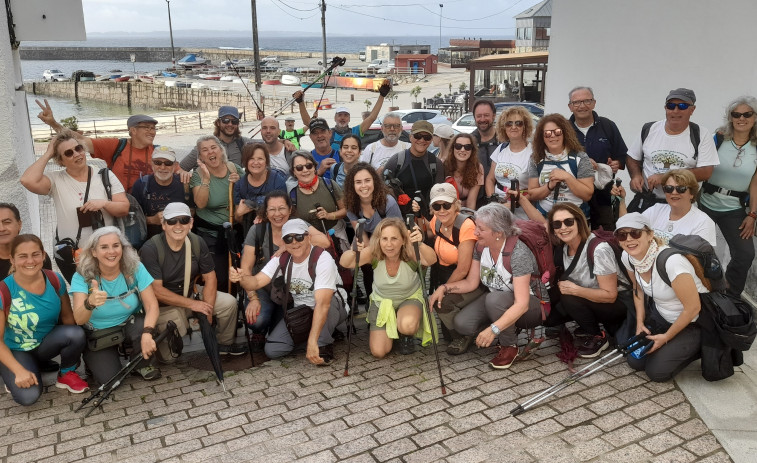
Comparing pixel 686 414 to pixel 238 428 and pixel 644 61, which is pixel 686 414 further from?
pixel 644 61

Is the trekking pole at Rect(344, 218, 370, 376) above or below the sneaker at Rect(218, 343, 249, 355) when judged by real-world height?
above

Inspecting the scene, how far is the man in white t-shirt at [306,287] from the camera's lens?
17.4 feet

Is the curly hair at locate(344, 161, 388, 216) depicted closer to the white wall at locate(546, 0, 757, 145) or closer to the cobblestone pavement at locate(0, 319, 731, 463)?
the cobblestone pavement at locate(0, 319, 731, 463)

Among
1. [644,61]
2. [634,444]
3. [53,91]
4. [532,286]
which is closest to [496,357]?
[532,286]

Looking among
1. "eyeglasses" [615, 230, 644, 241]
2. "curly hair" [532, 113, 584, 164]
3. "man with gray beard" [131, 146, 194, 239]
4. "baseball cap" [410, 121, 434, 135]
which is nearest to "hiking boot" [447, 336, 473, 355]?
"eyeglasses" [615, 230, 644, 241]

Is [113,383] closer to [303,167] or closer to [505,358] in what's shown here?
[303,167]

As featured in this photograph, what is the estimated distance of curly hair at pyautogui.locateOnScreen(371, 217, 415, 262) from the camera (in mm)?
5242

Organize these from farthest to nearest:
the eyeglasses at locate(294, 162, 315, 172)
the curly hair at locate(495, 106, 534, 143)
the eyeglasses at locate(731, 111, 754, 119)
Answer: the curly hair at locate(495, 106, 534, 143)
the eyeglasses at locate(294, 162, 315, 172)
the eyeglasses at locate(731, 111, 754, 119)

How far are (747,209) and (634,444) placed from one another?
2.90 m

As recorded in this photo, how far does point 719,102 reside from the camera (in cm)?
762

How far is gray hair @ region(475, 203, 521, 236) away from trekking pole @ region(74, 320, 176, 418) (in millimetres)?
2649

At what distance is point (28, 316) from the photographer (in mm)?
4855

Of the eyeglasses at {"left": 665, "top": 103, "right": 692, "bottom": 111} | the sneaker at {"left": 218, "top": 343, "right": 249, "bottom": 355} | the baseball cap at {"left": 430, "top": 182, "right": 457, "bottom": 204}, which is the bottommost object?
the sneaker at {"left": 218, "top": 343, "right": 249, "bottom": 355}

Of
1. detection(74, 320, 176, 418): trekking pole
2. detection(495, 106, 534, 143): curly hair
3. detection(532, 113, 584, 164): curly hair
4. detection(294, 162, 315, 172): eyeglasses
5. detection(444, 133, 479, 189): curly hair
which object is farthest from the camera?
detection(444, 133, 479, 189): curly hair
